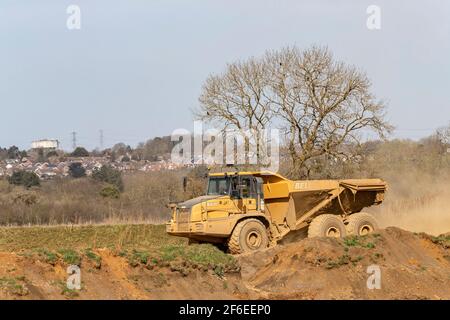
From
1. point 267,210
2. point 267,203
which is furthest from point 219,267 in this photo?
point 267,203

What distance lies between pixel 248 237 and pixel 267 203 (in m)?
2.01

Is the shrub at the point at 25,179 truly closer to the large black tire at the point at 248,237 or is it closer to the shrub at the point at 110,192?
the shrub at the point at 110,192

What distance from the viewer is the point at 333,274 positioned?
18.7 meters

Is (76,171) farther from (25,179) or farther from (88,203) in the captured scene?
(88,203)

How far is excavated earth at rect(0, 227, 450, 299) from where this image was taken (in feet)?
49.1

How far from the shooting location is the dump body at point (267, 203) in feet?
77.0

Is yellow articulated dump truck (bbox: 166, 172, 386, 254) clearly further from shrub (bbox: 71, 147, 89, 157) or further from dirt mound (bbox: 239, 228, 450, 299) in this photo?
shrub (bbox: 71, 147, 89, 157)

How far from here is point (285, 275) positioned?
19109 mm

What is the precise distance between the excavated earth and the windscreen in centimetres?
281

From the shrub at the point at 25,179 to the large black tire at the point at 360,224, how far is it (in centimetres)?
4100

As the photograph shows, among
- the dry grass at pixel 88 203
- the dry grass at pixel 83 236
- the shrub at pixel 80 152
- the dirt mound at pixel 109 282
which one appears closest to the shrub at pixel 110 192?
the dry grass at pixel 88 203
